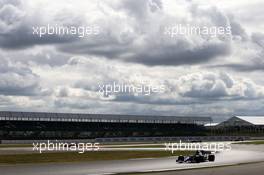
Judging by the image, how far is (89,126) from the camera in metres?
126

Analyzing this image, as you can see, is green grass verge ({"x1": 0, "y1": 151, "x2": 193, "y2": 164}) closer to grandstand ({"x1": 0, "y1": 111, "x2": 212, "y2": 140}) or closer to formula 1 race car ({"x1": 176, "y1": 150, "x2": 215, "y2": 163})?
formula 1 race car ({"x1": 176, "y1": 150, "x2": 215, "y2": 163})

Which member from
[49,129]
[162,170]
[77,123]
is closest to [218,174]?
[162,170]

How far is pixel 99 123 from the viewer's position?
131 metres

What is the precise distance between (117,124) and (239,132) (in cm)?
3799

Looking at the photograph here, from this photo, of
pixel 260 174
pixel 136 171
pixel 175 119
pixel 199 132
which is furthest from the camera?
pixel 175 119

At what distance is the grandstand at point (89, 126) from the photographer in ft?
367

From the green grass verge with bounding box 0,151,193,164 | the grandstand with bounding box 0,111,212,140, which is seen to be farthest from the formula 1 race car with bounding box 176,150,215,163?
the grandstand with bounding box 0,111,212,140

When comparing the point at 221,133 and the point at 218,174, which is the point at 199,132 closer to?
the point at 221,133

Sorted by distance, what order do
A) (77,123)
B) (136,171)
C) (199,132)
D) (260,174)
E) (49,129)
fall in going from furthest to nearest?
(199,132) → (77,123) → (49,129) → (136,171) → (260,174)

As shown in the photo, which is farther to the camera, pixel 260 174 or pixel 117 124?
pixel 117 124

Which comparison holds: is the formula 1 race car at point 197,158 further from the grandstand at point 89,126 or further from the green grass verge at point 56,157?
the grandstand at point 89,126

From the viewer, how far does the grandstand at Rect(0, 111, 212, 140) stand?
111812 mm

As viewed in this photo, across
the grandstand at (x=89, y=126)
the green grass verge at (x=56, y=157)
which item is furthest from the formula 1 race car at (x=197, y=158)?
the grandstand at (x=89, y=126)

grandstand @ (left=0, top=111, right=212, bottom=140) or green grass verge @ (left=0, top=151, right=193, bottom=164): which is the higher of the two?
grandstand @ (left=0, top=111, right=212, bottom=140)
